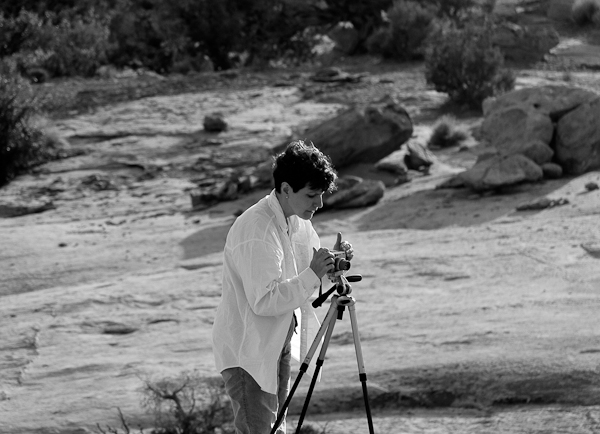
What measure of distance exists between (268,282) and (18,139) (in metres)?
11.5

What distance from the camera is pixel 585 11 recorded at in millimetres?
22312

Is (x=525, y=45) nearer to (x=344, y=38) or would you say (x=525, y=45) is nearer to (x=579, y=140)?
(x=344, y=38)

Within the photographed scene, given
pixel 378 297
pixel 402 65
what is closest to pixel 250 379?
pixel 378 297

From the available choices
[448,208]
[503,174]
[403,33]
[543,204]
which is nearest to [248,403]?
[543,204]

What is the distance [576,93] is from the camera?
12109 mm

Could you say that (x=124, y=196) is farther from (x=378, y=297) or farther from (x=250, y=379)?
(x=250, y=379)

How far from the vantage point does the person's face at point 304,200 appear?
3.85 metres

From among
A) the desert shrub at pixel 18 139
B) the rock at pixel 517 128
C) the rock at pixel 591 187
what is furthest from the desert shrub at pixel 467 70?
the desert shrub at pixel 18 139

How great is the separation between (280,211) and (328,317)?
44 cm

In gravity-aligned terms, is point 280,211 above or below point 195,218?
above

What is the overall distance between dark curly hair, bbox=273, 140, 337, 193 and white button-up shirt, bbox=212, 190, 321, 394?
131 mm

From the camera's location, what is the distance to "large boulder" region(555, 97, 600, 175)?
11.7 m

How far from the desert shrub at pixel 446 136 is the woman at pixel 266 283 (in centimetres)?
1052

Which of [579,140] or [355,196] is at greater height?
[579,140]
